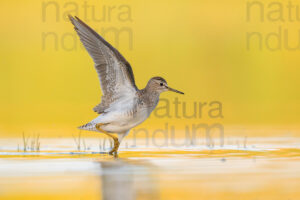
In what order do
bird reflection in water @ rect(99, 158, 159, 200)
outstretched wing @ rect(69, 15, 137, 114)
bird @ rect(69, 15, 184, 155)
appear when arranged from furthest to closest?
bird @ rect(69, 15, 184, 155) < outstretched wing @ rect(69, 15, 137, 114) < bird reflection in water @ rect(99, 158, 159, 200)

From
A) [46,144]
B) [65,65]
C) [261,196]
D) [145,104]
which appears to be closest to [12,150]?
[46,144]

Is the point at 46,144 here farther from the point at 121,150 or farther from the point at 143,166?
the point at 143,166

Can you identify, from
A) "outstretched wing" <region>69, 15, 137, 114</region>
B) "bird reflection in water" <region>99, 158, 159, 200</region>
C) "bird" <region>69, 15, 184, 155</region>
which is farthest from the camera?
"bird" <region>69, 15, 184, 155</region>

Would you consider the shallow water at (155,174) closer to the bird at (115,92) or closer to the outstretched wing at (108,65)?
the bird at (115,92)

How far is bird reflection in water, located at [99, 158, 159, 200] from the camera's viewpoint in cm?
744

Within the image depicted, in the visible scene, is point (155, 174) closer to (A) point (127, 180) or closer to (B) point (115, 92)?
(A) point (127, 180)

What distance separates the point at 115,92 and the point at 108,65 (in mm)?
530

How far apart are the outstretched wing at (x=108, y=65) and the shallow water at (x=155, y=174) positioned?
1027 mm

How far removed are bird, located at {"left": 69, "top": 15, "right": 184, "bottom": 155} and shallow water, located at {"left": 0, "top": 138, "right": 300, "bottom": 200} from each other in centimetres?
49

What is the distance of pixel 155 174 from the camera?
8.91m

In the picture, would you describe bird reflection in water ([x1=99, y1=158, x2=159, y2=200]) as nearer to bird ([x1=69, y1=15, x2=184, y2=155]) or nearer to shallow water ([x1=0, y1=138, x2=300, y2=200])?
shallow water ([x1=0, y1=138, x2=300, y2=200])

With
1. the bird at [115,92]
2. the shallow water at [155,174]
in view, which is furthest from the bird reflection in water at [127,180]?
the bird at [115,92]

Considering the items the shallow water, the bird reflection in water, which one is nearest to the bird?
the shallow water

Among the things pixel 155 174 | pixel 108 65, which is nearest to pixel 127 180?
pixel 155 174
